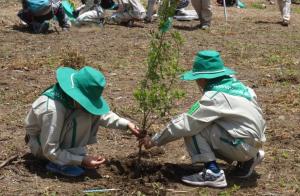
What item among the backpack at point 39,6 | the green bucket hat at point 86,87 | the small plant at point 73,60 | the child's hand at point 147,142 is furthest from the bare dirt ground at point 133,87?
the green bucket hat at point 86,87

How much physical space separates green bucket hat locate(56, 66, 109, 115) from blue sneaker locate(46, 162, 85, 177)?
0.51 metres

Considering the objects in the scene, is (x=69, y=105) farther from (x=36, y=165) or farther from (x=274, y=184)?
(x=274, y=184)

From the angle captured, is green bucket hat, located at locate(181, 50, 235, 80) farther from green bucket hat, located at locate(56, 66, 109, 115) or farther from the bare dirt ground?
the bare dirt ground

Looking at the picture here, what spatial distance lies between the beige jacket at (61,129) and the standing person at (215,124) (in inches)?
15.2

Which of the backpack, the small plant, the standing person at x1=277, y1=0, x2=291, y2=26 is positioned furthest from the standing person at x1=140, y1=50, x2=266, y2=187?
the standing person at x1=277, y1=0, x2=291, y2=26

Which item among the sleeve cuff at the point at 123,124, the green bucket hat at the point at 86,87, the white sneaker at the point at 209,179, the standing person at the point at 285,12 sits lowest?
the standing person at the point at 285,12

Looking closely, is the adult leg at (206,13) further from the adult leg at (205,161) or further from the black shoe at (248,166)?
the adult leg at (205,161)

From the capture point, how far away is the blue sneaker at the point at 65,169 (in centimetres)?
414

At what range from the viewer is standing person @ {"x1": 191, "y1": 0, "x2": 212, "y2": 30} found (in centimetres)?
1059

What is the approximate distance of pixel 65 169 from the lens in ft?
13.6

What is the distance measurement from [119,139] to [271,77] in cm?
289

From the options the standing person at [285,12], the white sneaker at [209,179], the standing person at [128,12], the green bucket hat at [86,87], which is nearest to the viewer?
the green bucket hat at [86,87]

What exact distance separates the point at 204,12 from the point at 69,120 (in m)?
6.96

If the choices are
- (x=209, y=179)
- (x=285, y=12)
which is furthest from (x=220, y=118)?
(x=285, y=12)
